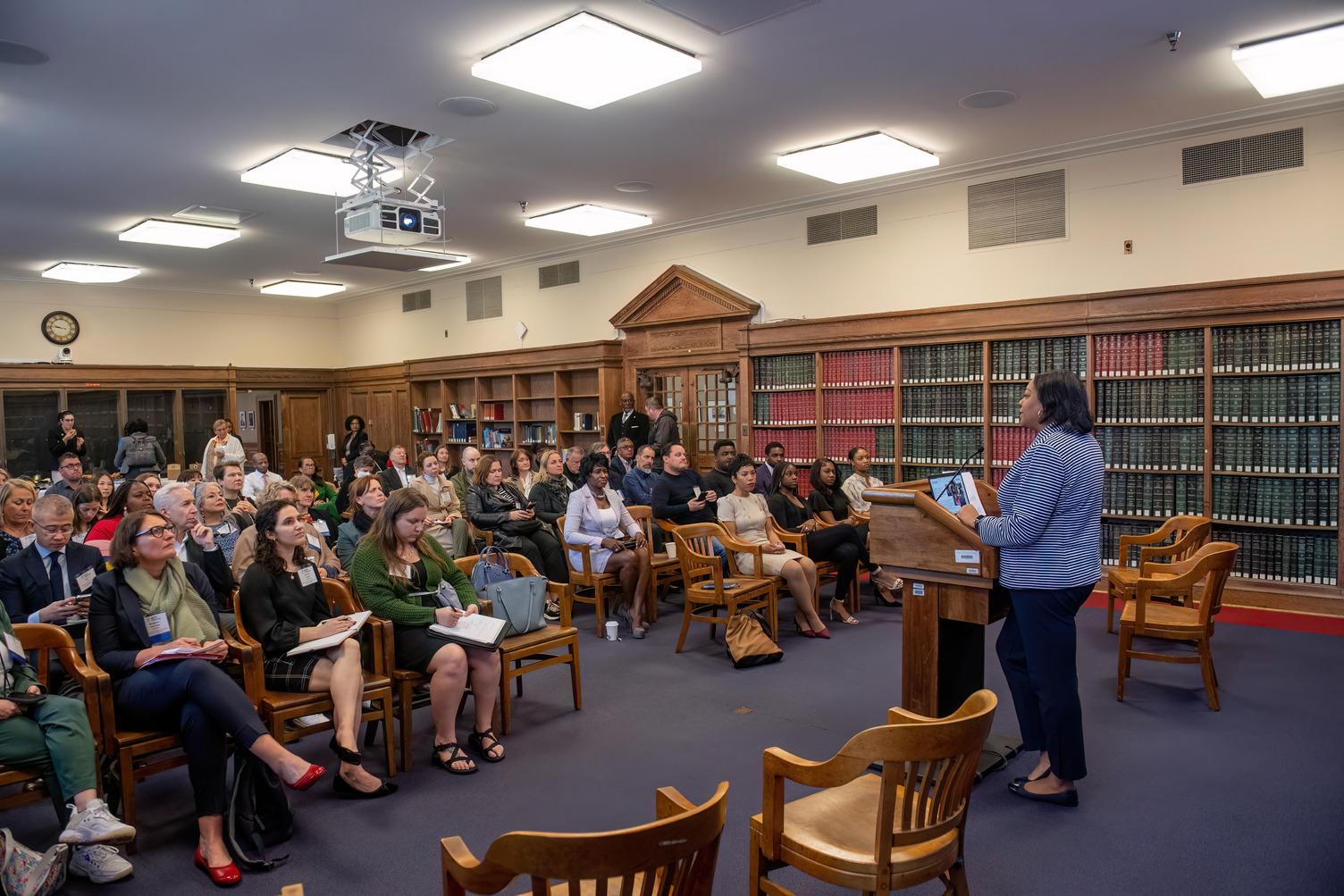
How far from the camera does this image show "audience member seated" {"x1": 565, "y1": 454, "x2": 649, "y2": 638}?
5.99m

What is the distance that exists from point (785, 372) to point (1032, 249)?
2.59 meters

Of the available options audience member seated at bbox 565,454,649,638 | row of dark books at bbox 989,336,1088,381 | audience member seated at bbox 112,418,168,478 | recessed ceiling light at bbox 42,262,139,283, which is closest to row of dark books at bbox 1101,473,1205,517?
row of dark books at bbox 989,336,1088,381

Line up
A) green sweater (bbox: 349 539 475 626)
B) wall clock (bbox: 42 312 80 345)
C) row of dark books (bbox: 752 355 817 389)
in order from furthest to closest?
wall clock (bbox: 42 312 80 345), row of dark books (bbox: 752 355 817 389), green sweater (bbox: 349 539 475 626)

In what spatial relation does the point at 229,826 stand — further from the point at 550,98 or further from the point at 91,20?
the point at 550,98

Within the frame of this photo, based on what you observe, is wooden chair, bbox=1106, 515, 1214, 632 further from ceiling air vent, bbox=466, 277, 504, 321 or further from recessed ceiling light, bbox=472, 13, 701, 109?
ceiling air vent, bbox=466, 277, 504, 321

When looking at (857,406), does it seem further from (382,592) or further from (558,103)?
(382,592)

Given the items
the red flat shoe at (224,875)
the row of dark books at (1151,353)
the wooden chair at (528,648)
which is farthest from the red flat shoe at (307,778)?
the row of dark books at (1151,353)

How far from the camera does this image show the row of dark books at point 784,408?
8.62m

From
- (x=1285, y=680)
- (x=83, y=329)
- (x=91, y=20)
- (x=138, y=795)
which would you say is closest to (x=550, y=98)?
(x=91, y=20)

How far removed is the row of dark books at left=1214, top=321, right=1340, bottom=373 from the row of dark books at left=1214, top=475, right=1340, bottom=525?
0.82 meters

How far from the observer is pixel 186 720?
10.1 feet

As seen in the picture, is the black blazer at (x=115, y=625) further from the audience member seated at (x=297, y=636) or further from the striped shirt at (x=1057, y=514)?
the striped shirt at (x=1057, y=514)

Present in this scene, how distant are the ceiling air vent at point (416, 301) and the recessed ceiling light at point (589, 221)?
439 centimetres

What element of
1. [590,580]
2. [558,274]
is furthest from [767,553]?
[558,274]
